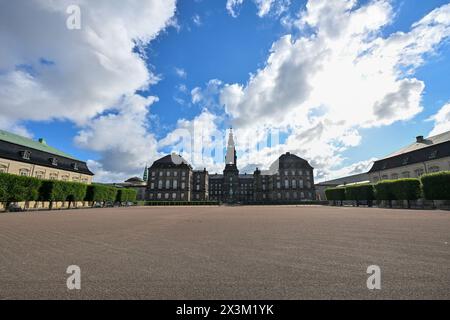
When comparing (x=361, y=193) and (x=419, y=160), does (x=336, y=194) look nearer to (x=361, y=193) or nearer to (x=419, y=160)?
(x=361, y=193)

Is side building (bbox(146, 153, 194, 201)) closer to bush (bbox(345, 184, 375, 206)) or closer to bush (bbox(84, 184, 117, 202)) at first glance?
bush (bbox(84, 184, 117, 202))

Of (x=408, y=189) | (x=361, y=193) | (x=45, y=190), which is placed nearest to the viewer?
(x=408, y=189)

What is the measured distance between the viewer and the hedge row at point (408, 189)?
25766 mm

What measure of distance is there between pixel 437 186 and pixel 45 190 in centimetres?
5161

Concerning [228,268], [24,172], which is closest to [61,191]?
[24,172]

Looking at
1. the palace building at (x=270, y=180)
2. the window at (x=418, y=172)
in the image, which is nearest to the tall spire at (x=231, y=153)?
the palace building at (x=270, y=180)

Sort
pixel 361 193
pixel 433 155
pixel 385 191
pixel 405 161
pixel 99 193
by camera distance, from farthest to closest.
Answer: pixel 99 193 < pixel 405 161 < pixel 361 193 < pixel 433 155 < pixel 385 191

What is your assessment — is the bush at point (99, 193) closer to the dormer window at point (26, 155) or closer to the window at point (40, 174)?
the window at point (40, 174)

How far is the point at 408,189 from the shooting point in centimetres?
3036

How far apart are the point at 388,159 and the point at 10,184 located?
2531 inches

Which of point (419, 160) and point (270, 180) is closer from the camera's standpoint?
point (419, 160)
